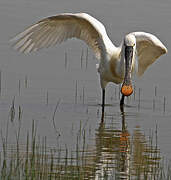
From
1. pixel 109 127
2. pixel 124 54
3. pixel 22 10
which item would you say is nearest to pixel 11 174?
pixel 109 127

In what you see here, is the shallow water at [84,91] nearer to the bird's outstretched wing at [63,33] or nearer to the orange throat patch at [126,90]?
the orange throat patch at [126,90]

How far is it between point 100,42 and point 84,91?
3.38 ft

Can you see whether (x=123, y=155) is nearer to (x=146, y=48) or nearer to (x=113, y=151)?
(x=113, y=151)

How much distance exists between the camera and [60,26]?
46.6 feet

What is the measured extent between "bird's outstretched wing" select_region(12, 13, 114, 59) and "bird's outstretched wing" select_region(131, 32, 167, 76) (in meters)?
0.55

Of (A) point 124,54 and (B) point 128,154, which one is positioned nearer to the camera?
(B) point 128,154

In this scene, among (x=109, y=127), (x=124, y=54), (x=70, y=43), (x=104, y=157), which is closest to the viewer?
(x=104, y=157)

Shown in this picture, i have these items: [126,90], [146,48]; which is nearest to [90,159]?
[126,90]

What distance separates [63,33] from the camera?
14.3 meters

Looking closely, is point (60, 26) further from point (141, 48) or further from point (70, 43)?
point (70, 43)

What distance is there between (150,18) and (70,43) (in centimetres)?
274

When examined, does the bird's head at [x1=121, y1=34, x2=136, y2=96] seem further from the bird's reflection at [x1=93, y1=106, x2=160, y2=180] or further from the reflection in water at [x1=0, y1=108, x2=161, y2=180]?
the reflection in water at [x1=0, y1=108, x2=161, y2=180]

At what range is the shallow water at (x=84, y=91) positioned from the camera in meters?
10.5

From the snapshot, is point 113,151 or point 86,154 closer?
point 86,154
